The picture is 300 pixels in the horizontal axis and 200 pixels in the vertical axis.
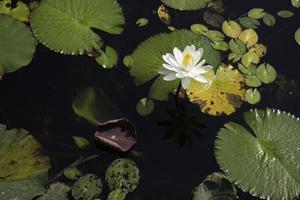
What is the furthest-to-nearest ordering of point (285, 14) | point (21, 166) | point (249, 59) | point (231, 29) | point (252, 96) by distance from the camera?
point (285, 14) → point (231, 29) → point (249, 59) → point (252, 96) → point (21, 166)

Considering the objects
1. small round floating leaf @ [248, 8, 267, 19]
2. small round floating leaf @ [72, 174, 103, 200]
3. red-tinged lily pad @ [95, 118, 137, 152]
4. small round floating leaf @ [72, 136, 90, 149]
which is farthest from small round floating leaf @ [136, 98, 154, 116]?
small round floating leaf @ [248, 8, 267, 19]

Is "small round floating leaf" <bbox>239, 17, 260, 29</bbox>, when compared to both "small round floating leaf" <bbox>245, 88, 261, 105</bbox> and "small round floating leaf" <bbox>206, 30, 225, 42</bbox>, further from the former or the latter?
"small round floating leaf" <bbox>245, 88, 261, 105</bbox>

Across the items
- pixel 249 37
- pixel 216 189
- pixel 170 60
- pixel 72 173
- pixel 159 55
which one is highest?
pixel 170 60

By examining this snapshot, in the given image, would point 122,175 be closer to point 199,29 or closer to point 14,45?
point 14,45

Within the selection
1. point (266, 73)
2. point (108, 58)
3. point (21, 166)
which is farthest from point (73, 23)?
point (266, 73)

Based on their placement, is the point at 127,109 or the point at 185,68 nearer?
the point at 185,68

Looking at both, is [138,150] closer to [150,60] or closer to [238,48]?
[150,60]

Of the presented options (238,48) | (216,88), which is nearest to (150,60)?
(216,88)

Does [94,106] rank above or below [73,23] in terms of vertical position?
below
